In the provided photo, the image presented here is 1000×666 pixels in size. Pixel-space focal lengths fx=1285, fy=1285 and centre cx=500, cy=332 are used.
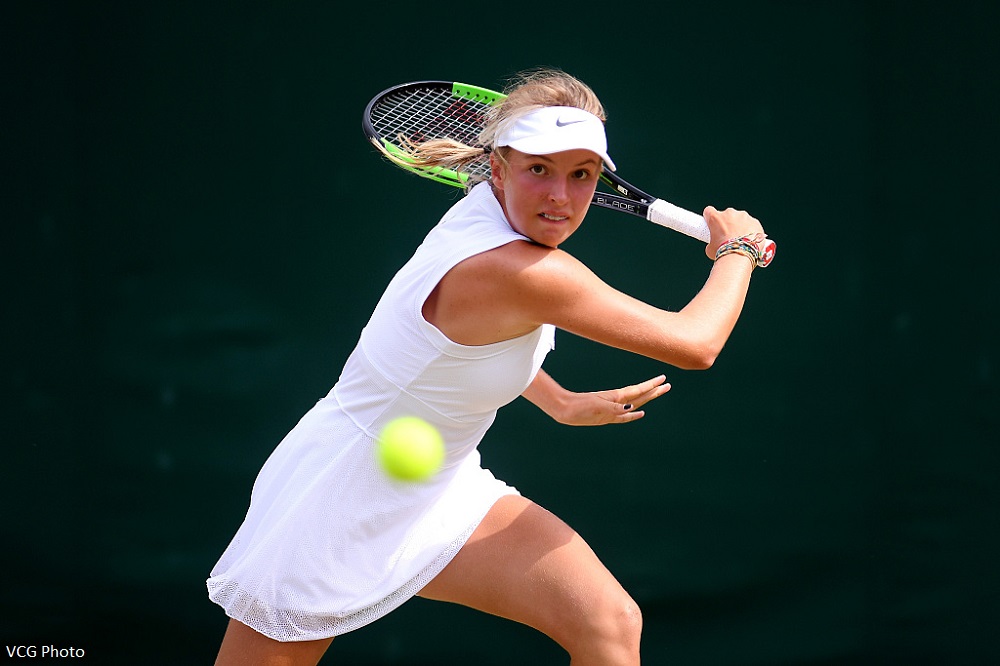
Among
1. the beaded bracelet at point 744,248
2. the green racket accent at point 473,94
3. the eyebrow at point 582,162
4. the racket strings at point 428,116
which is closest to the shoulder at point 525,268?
the eyebrow at point 582,162

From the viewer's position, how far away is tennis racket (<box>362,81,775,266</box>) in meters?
2.35

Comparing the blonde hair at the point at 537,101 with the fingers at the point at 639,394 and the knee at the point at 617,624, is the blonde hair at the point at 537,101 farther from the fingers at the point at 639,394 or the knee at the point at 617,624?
the knee at the point at 617,624

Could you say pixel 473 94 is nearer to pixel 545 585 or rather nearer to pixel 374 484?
A: pixel 374 484

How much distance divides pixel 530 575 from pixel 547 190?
26.1 inches

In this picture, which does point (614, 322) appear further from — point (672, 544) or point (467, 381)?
point (672, 544)

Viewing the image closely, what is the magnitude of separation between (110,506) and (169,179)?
83 centimetres

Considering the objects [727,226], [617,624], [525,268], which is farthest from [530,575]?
[727,226]

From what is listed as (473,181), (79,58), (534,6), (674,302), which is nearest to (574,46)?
(534,6)

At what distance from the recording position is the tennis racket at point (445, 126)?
2.35m

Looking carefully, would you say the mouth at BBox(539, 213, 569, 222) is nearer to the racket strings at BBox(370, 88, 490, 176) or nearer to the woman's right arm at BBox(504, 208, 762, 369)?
the woman's right arm at BBox(504, 208, 762, 369)

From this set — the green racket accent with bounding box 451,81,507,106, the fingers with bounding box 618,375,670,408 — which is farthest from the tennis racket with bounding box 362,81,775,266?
the fingers with bounding box 618,375,670,408

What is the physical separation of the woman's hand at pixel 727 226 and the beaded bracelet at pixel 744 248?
0.01 metres

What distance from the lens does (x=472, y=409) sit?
212cm

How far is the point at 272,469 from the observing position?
2.21 m
